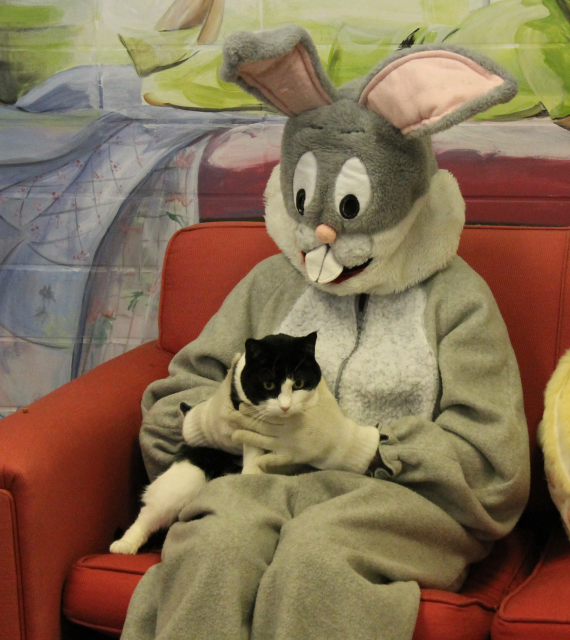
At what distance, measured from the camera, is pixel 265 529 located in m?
1.05

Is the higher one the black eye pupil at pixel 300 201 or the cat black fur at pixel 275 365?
the black eye pupil at pixel 300 201

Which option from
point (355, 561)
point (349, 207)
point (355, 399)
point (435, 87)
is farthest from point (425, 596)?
point (435, 87)

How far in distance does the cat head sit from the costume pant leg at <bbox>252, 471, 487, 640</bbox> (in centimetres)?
13

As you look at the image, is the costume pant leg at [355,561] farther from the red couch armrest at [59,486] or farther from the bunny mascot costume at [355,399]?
the red couch armrest at [59,486]

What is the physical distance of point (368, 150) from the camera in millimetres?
1140

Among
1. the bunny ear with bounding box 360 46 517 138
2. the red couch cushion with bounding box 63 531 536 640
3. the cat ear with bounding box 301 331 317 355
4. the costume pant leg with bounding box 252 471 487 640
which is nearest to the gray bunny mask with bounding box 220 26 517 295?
the bunny ear with bounding box 360 46 517 138

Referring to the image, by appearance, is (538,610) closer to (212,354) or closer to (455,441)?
(455,441)

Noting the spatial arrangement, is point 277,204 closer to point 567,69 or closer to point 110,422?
point 110,422

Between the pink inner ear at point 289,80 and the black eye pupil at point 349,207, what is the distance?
164 mm

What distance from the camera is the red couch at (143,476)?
105cm

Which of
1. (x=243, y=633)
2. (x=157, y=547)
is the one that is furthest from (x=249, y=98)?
(x=243, y=633)

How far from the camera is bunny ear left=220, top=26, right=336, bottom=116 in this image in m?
1.07

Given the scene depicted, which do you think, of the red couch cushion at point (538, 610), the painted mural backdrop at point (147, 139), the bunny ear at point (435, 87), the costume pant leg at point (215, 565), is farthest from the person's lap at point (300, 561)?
the painted mural backdrop at point (147, 139)

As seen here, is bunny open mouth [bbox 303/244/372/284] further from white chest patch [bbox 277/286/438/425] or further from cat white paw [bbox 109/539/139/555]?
cat white paw [bbox 109/539/139/555]
